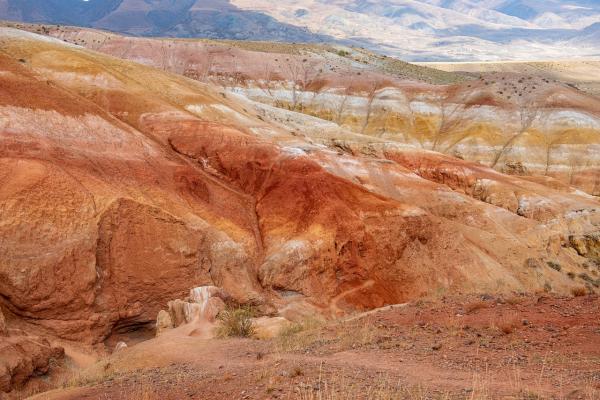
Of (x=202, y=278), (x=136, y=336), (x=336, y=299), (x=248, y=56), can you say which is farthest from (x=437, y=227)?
(x=248, y=56)

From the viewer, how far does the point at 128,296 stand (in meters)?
22.1

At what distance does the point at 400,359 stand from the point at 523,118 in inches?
2807

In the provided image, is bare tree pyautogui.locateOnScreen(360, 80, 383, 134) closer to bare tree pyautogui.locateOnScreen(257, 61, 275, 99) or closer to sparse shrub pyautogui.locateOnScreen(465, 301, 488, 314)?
bare tree pyautogui.locateOnScreen(257, 61, 275, 99)

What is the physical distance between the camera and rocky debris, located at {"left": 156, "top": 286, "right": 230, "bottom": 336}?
1783cm

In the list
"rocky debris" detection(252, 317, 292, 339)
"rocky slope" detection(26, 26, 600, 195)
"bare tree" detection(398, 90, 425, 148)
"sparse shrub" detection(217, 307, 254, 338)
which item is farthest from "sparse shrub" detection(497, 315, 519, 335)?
"bare tree" detection(398, 90, 425, 148)

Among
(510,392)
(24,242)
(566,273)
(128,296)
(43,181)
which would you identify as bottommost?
(566,273)

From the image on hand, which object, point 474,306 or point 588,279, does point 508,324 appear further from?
point 588,279

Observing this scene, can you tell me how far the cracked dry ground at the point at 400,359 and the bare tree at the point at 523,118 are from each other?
5885 cm

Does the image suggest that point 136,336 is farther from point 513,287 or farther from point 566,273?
point 566,273

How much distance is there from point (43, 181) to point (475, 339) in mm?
18776

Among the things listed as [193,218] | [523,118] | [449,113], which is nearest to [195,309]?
[193,218]

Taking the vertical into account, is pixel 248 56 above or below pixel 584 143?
above

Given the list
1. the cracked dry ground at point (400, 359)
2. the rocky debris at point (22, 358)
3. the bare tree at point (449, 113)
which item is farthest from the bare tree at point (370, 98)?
the cracked dry ground at point (400, 359)

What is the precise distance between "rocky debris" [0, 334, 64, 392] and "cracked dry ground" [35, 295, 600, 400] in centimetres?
277
